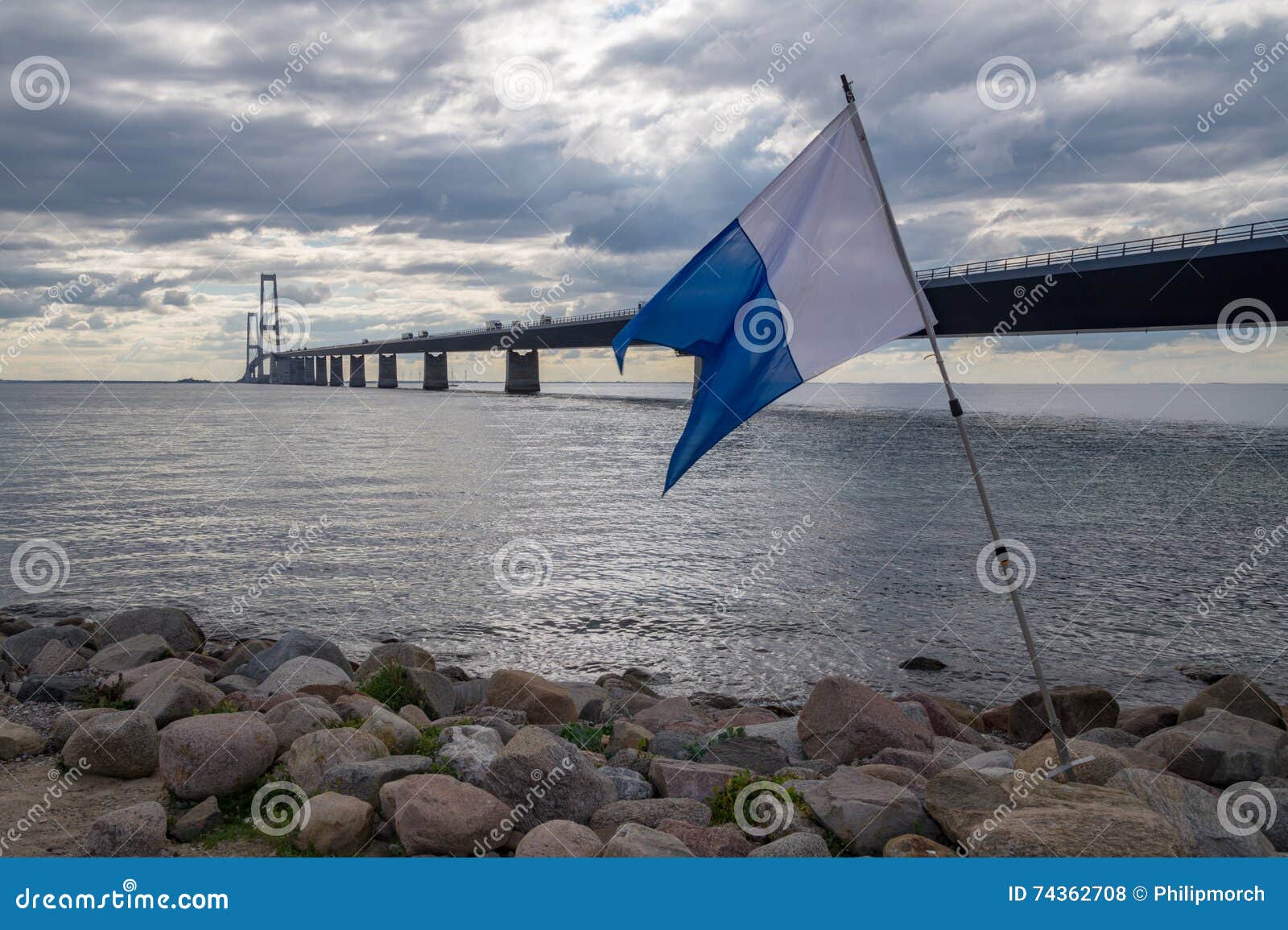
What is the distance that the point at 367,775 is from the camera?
7.58 meters

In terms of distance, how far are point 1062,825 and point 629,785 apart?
11.5 ft

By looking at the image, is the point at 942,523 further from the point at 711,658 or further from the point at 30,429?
the point at 30,429

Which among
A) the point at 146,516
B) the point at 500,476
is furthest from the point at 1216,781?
the point at 500,476

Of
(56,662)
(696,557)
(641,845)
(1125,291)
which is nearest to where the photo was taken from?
(641,845)

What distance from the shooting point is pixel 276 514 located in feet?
103

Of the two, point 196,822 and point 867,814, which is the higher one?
point 867,814

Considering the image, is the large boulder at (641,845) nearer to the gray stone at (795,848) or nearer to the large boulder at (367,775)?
the gray stone at (795,848)

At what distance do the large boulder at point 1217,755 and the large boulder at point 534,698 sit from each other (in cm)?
568

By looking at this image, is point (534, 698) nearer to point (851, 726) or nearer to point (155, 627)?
point (851, 726)

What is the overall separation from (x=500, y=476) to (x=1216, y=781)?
3647cm

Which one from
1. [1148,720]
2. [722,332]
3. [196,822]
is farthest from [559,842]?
[1148,720]

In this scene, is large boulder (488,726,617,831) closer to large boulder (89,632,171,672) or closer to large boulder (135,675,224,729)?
large boulder (135,675,224,729)

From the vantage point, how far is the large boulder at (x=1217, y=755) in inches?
357

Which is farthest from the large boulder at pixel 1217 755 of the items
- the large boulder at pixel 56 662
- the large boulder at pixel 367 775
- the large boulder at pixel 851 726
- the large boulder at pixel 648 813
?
the large boulder at pixel 56 662
